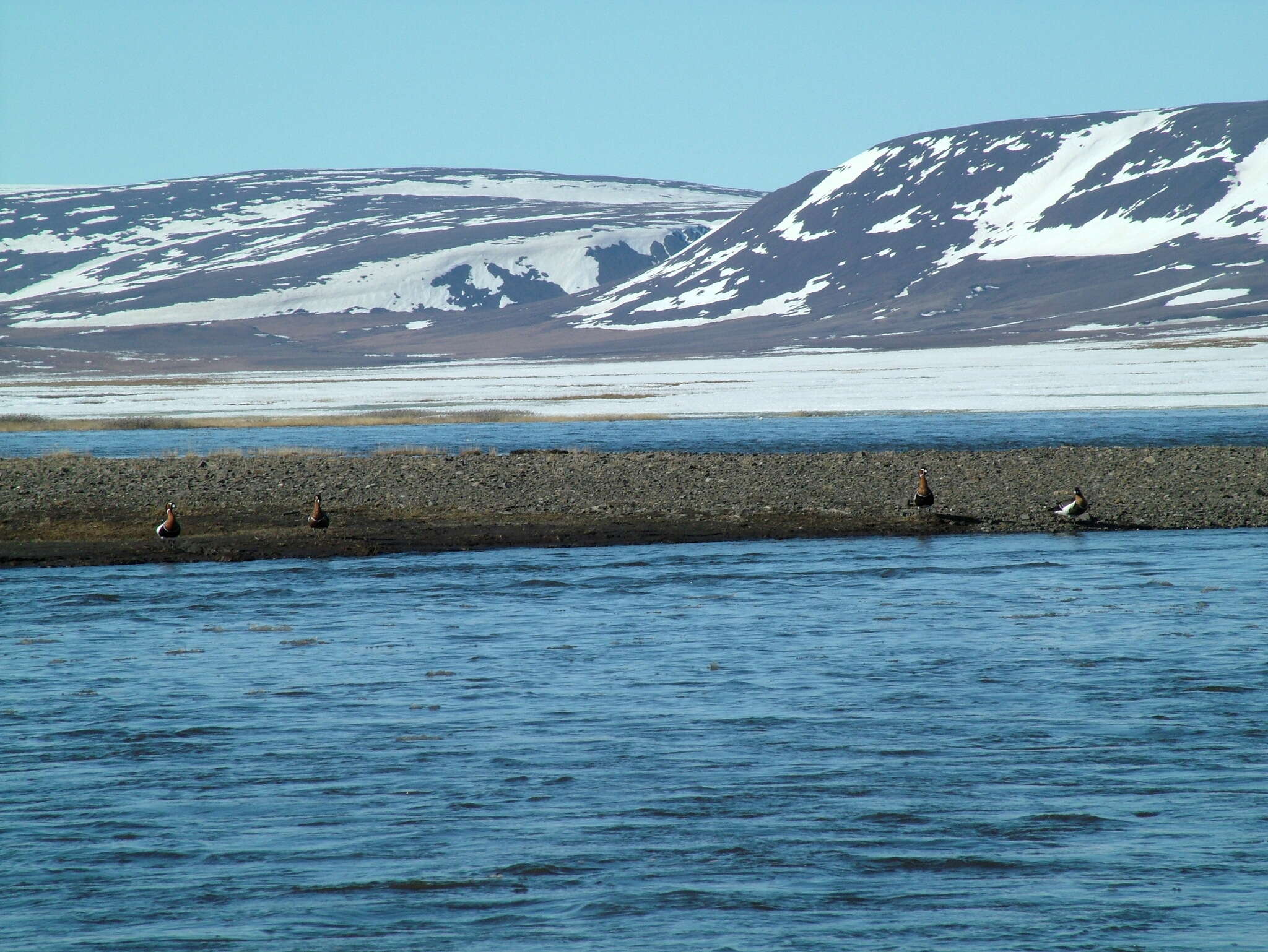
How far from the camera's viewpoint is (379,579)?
23266mm

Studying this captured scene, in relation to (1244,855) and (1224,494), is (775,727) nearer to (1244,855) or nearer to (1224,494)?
(1244,855)

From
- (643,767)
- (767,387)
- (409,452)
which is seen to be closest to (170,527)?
(409,452)

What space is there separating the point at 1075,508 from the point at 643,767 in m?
16.6

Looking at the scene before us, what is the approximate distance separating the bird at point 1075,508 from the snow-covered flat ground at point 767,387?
94.5 feet

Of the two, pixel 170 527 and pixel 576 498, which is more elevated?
pixel 170 527

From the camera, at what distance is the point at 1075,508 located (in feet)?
88.2

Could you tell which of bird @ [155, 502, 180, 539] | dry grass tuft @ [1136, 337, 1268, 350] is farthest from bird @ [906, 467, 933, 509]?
dry grass tuft @ [1136, 337, 1268, 350]

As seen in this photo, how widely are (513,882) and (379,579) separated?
1386 cm

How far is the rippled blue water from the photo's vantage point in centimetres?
930

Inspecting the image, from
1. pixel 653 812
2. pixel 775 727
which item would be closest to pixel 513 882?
pixel 653 812

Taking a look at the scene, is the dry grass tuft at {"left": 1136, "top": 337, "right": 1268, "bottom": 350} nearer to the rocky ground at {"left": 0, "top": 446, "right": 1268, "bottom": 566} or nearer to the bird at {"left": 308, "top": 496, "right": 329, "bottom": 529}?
the rocky ground at {"left": 0, "top": 446, "right": 1268, "bottom": 566}

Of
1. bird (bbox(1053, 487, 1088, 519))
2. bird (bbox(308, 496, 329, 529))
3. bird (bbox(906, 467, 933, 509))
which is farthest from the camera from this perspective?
bird (bbox(906, 467, 933, 509))

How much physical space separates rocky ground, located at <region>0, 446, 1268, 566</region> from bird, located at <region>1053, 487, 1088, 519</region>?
0.20m

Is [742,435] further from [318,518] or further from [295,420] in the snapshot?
[318,518]
